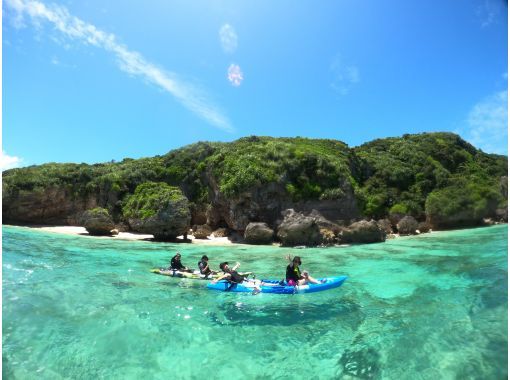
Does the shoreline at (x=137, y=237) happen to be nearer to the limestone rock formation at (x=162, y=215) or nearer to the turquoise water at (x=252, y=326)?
the limestone rock formation at (x=162, y=215)

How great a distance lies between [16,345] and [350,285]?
10.8m

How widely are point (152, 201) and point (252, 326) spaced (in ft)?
82.3

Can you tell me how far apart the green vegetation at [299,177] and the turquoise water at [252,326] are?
1746 cm

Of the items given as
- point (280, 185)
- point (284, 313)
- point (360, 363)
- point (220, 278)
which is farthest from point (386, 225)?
point (360, 363)

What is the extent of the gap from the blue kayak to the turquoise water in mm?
316

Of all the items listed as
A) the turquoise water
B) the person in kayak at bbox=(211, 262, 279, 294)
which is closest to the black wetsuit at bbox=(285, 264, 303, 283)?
the person in kayak at bbox=(211, 262, 279, 294)

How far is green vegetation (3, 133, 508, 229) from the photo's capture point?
3344cm

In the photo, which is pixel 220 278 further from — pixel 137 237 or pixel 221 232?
pixel 137 237

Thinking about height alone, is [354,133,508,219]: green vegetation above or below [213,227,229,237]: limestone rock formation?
above

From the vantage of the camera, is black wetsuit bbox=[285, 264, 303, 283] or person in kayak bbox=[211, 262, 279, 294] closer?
person in kayak bbox=[211, 262, 279, 294]

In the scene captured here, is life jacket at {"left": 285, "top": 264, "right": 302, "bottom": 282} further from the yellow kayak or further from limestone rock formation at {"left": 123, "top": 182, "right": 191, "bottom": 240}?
limestone rock formation at {"left": 123, "top": 182, "right": 191, "bottom": 240}

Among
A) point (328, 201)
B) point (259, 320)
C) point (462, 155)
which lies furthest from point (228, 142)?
point (259, 320)

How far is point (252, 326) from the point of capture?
372 inches

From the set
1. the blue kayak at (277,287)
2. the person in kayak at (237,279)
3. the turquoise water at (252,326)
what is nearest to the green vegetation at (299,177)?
the turquoise water at (252,326)
